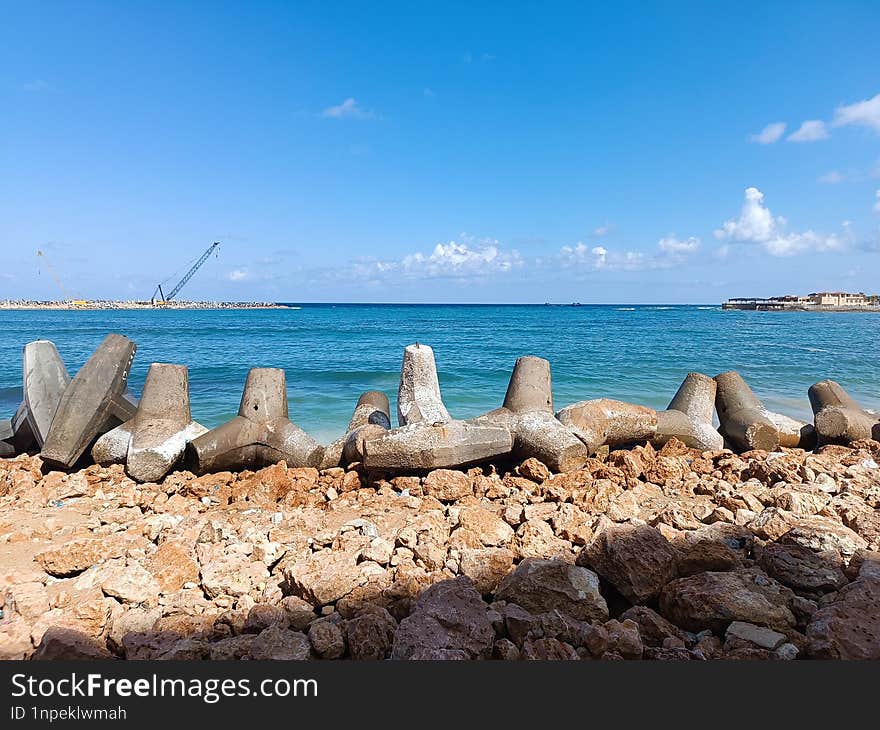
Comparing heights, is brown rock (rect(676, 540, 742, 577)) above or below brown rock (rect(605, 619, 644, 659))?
above

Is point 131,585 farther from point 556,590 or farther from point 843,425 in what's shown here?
point 843,425

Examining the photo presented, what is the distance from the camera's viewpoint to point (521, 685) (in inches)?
74.0

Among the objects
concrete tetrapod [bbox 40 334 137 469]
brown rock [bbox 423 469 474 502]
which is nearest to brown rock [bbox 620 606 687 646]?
brown rock [bbox 423 469 474 502]

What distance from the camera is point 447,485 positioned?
4.30 meters

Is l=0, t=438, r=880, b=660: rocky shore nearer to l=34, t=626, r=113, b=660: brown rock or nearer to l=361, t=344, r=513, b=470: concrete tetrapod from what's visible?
l=34, t=626, r=113, b=660: brown rock

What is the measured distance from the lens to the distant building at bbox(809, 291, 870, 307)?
243 ft

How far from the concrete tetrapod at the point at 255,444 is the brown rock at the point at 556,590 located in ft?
10.2

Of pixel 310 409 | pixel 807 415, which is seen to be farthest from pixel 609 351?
pixel 310 409

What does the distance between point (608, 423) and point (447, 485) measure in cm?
200

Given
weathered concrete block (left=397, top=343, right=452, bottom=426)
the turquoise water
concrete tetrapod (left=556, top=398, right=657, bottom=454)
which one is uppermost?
weathered concrete block (left=397, top=343, right=452, bottom=426)

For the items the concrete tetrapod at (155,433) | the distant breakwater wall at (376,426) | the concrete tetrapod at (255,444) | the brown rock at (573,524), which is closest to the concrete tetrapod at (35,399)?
the distant breakwater wall at (376,426)

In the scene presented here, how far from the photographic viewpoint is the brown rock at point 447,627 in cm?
206

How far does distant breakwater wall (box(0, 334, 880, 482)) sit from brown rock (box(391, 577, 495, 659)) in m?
2.21

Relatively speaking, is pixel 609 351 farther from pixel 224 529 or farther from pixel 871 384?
pixel 224 529
